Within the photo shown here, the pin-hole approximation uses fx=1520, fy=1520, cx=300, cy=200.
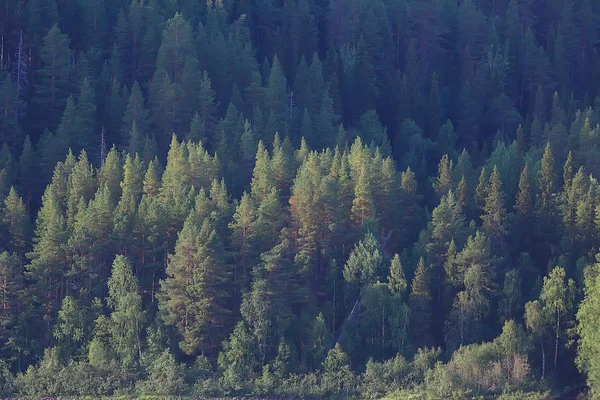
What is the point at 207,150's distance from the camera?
88125mm

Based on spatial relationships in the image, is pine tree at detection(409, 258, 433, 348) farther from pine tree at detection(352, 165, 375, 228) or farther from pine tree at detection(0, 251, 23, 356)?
pine tree at detection(0, 251, 23, 356)

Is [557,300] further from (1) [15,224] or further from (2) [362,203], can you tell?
(1) [15,224]

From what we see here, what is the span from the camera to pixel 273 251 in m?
74.4

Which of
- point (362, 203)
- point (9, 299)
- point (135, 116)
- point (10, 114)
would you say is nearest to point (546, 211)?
point (362, 203)

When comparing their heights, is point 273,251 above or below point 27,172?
below

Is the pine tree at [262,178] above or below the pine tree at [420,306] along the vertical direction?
above

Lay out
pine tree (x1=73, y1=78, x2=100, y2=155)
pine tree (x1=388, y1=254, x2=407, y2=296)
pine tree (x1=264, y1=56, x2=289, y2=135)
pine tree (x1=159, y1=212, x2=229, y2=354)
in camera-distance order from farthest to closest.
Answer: pine tree (x1=264, y1=56, x2=289, y2=135) → pine tree (x1=73, y1=78, x2=100, y2=155) → pine tree (x1=388, y1=254, x2=407, y2=296) → pine tree (x1=159, y1=212, x2=229, y2=354)

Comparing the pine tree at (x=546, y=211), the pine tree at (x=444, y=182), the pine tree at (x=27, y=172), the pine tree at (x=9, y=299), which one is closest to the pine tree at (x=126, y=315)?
the pine tree at (x=9, y=299)

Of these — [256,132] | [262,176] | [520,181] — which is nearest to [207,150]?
[256,132]

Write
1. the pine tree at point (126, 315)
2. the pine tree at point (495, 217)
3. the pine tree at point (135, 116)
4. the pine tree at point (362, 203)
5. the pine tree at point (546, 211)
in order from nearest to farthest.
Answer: the pine tree at point (126, 315)
the pine tree at point (362, 203)
the pine tree at point (495, 217)
the pine tree at point (546, 211)
the pine tree at point (135, 116)

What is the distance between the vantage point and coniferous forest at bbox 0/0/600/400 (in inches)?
2859

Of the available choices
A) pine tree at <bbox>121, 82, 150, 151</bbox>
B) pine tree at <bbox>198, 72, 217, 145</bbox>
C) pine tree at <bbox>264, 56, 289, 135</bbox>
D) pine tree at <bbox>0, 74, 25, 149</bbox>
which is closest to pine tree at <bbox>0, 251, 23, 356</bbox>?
pine tree at <bbox>0, 74, 25, 149</bbox>

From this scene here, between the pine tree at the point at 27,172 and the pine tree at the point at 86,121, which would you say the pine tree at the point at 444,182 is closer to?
the pine tree at the point at 86,121

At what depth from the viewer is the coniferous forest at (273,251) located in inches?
2859
